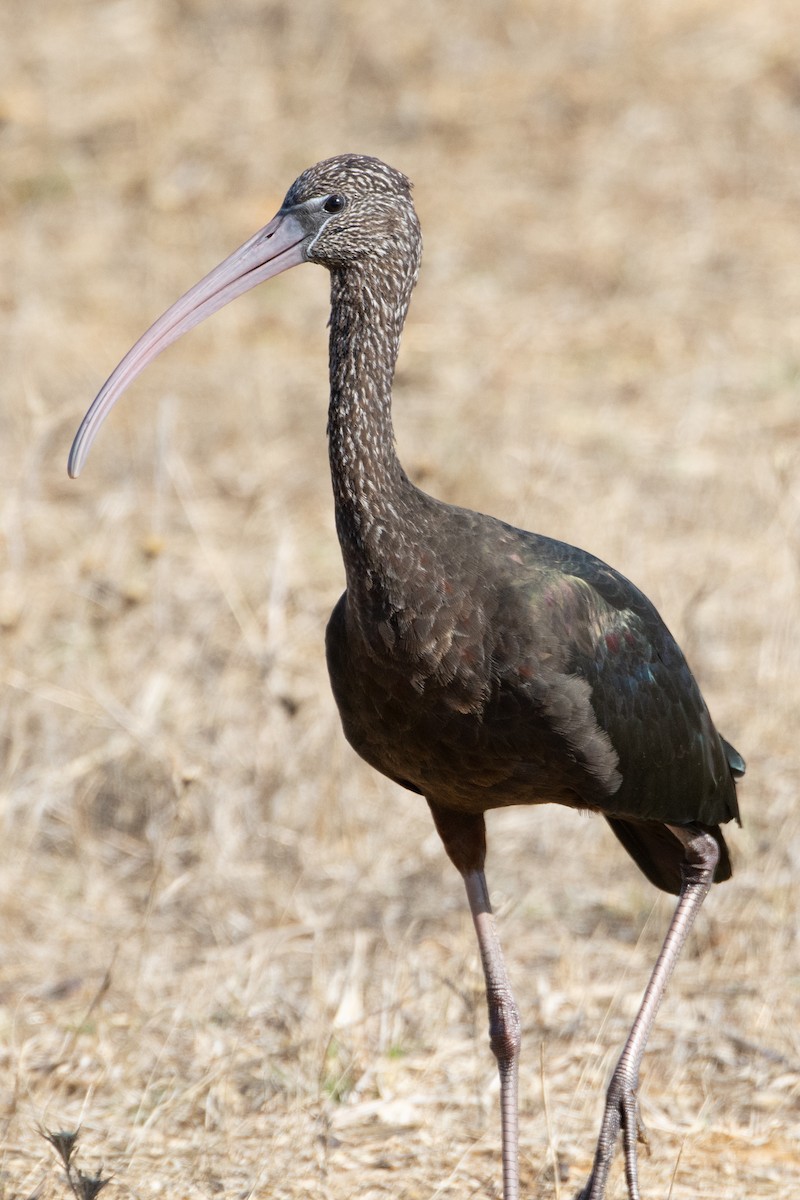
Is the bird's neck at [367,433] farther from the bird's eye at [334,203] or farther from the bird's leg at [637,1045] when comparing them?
the bird's leg at [637,1045]

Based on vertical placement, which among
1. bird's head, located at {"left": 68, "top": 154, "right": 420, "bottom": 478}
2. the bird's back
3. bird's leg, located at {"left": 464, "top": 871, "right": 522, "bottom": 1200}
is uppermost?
bird's head, located at {"left": 68, "top": 154, "right": 420, "bottom": 478}

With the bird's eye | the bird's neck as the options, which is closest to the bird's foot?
the bird's neck

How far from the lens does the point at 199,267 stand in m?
11.1

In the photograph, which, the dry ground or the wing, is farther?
the dry ground

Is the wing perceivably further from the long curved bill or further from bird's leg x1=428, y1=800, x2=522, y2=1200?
the long curved bill

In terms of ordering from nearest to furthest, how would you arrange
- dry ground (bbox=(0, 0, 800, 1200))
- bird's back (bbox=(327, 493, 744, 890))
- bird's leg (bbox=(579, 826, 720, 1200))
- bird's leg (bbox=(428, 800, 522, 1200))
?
bird's back (bbox=(327, 493, 744, 890))
bird's leg (bbox=(579, 826, 720, 1200))
bird's leg (bbox=(428, 800, 522, 1200))
dry ground (bbox=(0, 0, 800, 1200))

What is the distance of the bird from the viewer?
3.63m

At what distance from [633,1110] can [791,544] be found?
9.94 ft

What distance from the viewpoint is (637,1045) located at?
3.97 meters

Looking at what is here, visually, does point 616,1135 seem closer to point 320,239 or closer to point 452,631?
point 452,631

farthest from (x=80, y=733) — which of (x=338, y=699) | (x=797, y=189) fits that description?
(x=797, y=189)

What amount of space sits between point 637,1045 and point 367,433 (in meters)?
1.62

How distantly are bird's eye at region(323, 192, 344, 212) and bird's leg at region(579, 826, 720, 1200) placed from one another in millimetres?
1785

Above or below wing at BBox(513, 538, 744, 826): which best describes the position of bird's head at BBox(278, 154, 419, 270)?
above
